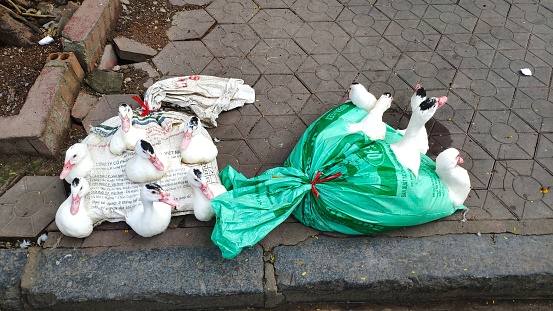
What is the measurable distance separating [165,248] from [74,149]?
952mm

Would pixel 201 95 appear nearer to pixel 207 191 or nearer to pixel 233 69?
pixel 233 69

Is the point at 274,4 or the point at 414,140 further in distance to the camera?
Result: the point at 274,4

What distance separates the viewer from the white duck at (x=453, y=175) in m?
3.08

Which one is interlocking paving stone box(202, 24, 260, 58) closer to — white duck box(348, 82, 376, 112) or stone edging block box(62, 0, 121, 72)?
stone edging block box(62, 0, 121, 72)

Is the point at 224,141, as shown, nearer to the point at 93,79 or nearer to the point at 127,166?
the point at 127,166

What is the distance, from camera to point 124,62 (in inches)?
181

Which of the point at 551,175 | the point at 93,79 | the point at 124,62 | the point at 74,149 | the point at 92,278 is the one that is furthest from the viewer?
the point at 124,62

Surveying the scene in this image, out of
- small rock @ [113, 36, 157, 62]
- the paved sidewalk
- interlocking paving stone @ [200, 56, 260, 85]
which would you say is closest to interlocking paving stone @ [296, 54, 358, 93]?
the paved sidewalk

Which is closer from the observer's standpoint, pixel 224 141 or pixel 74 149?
pixel 74 149

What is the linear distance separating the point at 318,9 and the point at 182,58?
1.63 meters

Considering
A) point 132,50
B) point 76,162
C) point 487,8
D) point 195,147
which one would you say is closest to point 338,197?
point 195,147

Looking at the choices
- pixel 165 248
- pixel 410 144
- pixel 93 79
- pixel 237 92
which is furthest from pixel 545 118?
pixel 93 79

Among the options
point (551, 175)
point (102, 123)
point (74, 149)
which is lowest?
point (551, 175)

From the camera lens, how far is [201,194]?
10.3 feet
